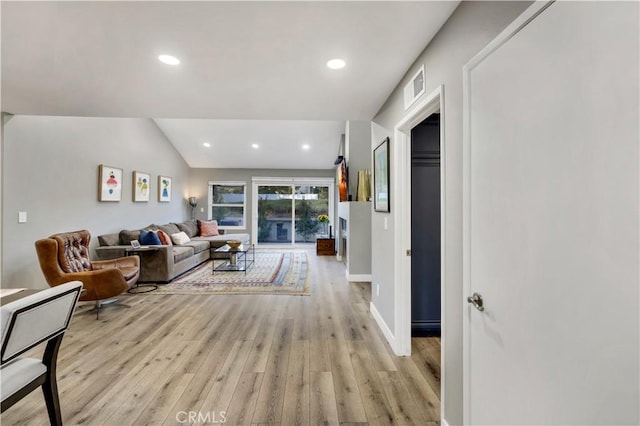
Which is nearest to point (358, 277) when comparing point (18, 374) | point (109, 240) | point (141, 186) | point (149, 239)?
point (149, 239)

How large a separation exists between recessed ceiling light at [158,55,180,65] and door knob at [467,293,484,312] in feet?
7.97

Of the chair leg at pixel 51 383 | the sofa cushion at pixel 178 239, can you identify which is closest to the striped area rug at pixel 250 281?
the sofa cushion at pixel 178 239

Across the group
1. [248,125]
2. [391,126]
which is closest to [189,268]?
[248,125]

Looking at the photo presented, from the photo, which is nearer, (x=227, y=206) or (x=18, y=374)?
(x=18, y=374)

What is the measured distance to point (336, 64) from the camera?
2055 millimetres

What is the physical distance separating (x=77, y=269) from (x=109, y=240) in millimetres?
1610

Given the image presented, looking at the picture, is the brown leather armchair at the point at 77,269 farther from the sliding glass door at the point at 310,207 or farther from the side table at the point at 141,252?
the sliding glass door at the point at 310,207

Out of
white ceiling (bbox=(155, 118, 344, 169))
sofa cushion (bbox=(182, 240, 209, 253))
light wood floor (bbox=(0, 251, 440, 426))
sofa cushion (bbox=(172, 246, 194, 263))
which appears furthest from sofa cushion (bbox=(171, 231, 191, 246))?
white ceiling (bbox=(155, 118, 344, 169))

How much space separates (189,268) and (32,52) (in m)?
4.24

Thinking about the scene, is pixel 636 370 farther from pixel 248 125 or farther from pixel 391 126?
pixel 248 125

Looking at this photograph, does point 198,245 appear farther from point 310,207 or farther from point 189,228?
point 310,207

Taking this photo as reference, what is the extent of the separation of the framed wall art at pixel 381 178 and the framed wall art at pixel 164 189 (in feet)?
18.6

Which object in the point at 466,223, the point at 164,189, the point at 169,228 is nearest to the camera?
the point at 466,223

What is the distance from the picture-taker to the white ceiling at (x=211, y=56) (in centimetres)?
152
